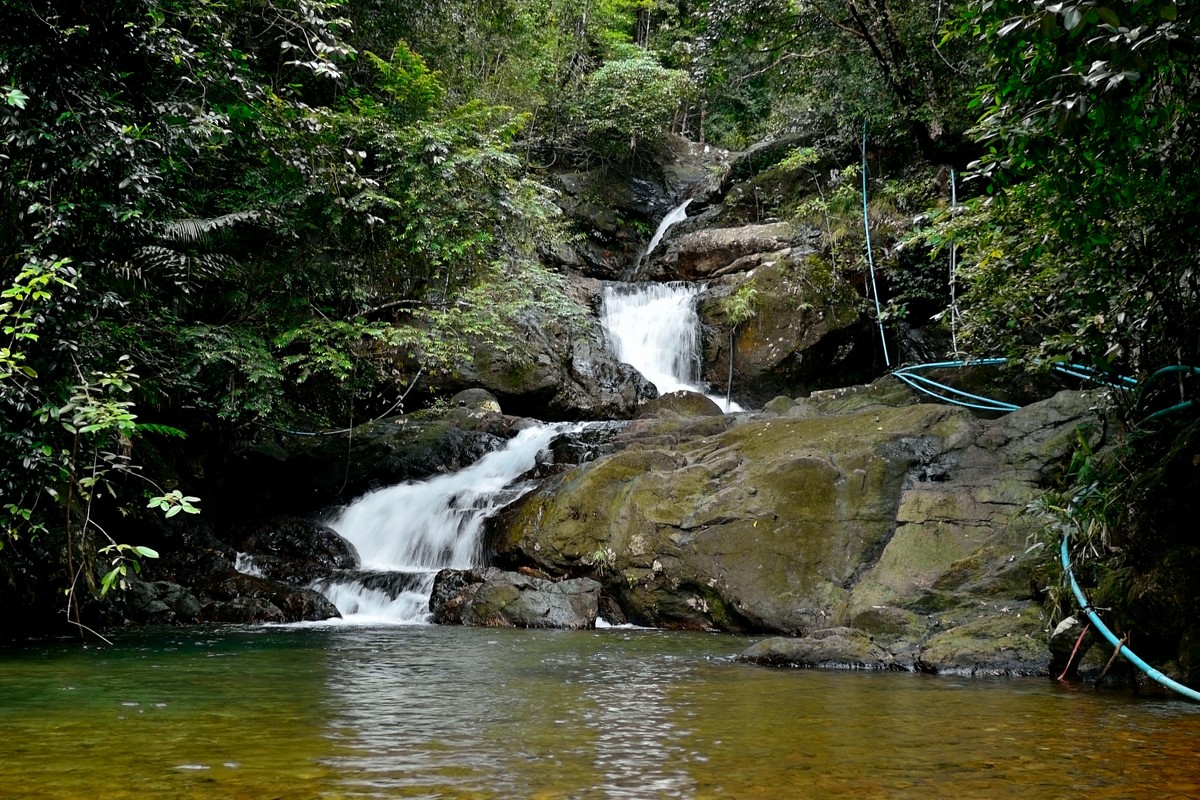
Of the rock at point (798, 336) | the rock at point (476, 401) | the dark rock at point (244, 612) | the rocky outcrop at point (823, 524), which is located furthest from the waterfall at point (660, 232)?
the dark rock at point (244, 612)

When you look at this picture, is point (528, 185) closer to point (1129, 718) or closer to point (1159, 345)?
point (1159, 345)

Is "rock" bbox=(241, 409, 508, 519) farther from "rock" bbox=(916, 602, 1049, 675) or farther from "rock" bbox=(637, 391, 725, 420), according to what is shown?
"rock" bbox=(916, 602, 1049, 675)

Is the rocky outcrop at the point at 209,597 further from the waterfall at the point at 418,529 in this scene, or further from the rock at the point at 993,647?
the rock at the point at 993,647

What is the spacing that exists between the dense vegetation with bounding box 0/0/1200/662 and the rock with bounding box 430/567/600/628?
124 inches

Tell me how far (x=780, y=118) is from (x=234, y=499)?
16396mm

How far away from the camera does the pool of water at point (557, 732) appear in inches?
135

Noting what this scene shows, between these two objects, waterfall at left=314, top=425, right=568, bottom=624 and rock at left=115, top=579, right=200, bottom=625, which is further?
waterfall at left=314, top=425, right=568, bottom=624

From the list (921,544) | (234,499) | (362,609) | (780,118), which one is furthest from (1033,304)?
(780,118)

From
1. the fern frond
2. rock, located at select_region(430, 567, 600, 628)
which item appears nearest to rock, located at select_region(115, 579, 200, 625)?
rock, located at select_region(430, 567, 600, 628)

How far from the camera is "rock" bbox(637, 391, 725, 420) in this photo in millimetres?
16031

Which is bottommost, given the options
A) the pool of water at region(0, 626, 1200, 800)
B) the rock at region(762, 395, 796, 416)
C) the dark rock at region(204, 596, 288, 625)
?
the dark rock at region(204, 596, 288, 625)

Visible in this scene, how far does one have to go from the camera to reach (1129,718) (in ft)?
15.7

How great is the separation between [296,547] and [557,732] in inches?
366

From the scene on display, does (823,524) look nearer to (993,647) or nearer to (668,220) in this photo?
(993,647)
